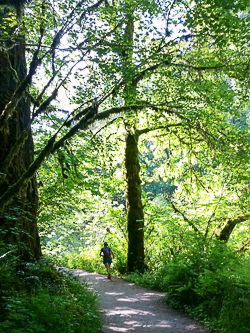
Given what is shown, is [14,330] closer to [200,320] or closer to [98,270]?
[200,320]

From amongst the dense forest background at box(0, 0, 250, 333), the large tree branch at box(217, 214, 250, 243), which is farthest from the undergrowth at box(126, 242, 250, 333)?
the large tree branch at box(217, 214, 250, 243)

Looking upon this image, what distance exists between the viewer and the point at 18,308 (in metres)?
3.52

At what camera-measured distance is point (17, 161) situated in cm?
595

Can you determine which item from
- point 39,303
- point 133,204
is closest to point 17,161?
point 39,303

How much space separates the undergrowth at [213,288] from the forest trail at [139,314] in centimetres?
30

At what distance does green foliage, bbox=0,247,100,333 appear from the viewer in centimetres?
327

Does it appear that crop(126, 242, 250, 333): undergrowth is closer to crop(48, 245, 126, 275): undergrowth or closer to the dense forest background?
the dense forest background

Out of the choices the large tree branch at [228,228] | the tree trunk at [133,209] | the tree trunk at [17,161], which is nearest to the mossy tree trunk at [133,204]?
the tree trunk at [133,209]

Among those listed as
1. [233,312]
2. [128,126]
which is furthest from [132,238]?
[233,312]

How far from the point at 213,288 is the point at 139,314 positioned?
1786mm

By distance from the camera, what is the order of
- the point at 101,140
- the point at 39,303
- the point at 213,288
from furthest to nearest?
the point at 101,140, the point at 213,288, the point at 39,303

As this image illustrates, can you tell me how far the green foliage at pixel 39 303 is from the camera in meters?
3.27

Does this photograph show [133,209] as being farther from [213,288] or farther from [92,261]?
[213,288]

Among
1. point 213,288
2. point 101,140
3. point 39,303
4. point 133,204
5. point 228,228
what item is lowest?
point 213,288
